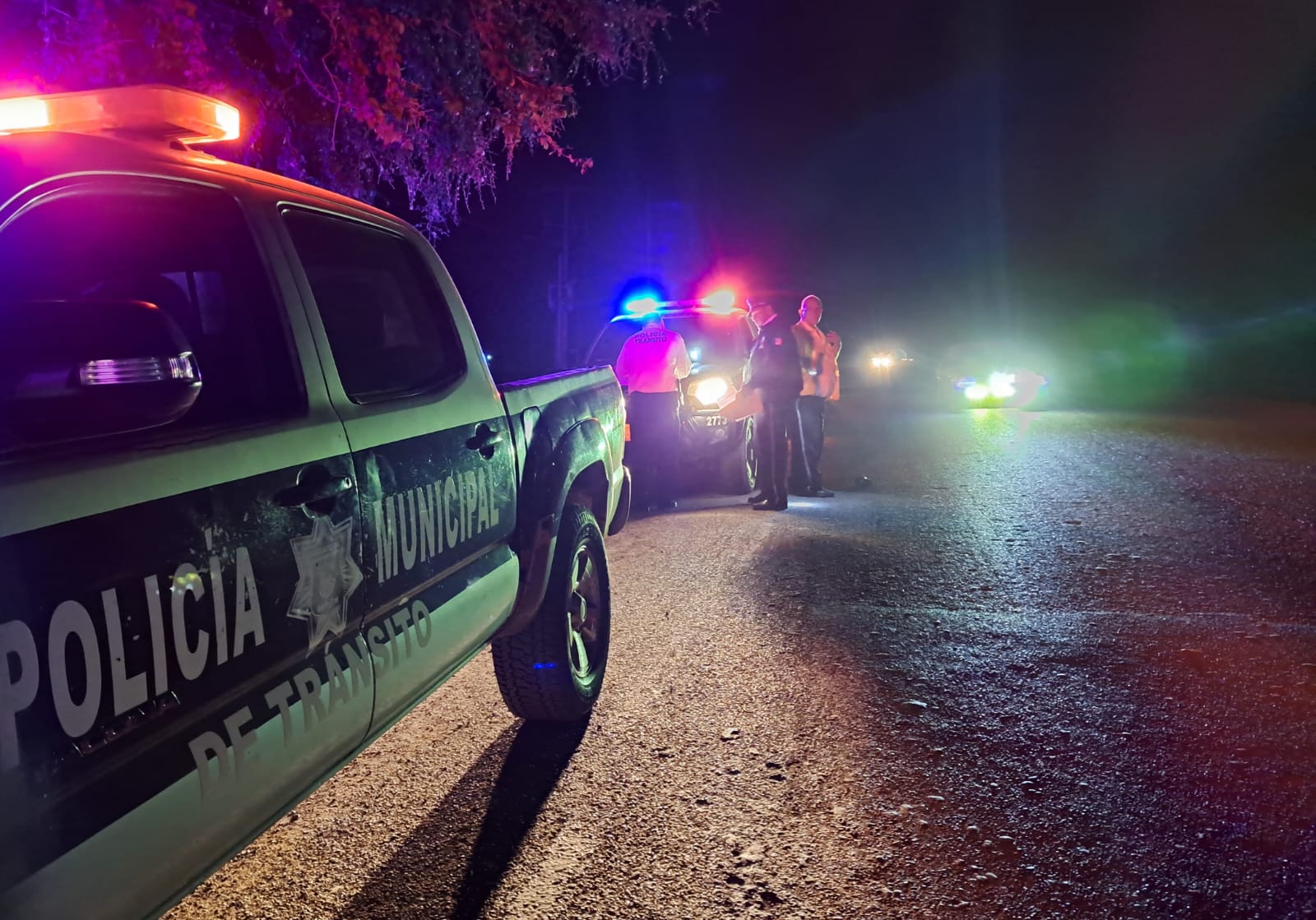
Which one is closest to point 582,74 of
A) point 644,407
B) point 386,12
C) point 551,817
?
point 386,12

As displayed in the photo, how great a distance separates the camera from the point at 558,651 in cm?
356

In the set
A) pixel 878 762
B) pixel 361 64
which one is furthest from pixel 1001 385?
pixel 878 762

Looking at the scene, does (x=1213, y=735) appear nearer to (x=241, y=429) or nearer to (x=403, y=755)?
(x=403, y=755)

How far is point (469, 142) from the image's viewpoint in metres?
7.95

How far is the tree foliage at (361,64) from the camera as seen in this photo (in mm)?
5672

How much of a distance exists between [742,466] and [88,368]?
7.87 meters

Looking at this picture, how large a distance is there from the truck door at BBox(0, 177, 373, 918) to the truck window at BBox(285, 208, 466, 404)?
0.43m

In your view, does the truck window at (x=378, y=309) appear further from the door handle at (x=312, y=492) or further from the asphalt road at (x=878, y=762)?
the asphalt road at (x=878, y=762)

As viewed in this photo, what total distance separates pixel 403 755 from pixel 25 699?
93.6 inches

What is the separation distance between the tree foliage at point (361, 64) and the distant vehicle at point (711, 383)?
1778 mm

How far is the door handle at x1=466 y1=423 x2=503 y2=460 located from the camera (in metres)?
2.95

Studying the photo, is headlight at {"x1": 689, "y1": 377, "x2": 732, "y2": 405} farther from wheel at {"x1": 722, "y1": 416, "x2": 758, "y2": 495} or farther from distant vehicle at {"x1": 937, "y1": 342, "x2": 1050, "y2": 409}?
distant vehicle at {"x1": 937, "y1": 342, "x2": 1050, "y2": 409}

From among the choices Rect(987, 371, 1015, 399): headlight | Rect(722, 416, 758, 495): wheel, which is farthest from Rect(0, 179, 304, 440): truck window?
Rect(987, 371, 1015, 399): headlight

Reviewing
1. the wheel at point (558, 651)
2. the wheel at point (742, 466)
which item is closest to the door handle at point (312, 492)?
the wheel at point (558, 651)
